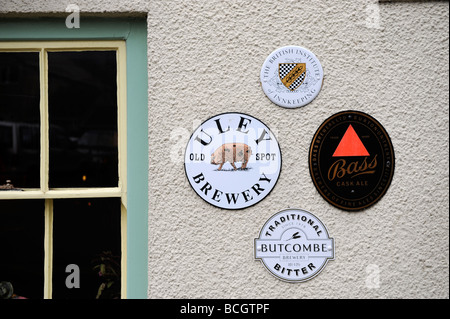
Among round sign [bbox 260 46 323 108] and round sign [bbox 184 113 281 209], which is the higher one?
round sign [bbox 260 46 323 108]

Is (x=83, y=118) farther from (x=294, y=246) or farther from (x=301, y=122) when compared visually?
(x=294, y=246)

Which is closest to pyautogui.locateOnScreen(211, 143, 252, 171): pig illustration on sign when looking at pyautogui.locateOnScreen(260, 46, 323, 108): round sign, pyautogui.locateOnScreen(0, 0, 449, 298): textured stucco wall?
pyautogui.locateOnScreen(0, 0, 449, 298): textured stucco wall

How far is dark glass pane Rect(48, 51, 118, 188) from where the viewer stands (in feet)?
6.31

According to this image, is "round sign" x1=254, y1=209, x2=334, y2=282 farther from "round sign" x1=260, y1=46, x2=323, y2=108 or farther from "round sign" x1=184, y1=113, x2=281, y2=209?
"round sign" x1=260, y1=46, x2=323, y2=108

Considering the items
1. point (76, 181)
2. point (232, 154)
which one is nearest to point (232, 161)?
point (232, 154)

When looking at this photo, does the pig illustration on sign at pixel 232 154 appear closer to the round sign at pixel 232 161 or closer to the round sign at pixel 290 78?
the round sign at pixel 232 161

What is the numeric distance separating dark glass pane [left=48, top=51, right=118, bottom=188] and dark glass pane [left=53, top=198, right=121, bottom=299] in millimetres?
121

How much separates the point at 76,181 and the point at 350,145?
1.36 metres

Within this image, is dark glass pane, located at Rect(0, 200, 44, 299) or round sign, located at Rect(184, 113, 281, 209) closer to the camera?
round sign, located at Rect(184, 113, 281, 209)

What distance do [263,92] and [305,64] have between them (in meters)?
0.23

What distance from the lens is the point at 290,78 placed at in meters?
1.79

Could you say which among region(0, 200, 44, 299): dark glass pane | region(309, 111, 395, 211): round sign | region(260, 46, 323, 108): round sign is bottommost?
region(0, 200, 44, 299): dark glass pane
